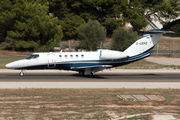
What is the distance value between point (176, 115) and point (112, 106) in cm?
344

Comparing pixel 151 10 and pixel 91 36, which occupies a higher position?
pixel 151 10

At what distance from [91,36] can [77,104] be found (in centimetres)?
4712

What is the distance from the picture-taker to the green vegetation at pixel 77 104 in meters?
13.1

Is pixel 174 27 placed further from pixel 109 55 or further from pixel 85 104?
pixel 85 104

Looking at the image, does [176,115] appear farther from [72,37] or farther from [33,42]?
[72,37]

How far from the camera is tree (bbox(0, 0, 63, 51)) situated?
56375mm

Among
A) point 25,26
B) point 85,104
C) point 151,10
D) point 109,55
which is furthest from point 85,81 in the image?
point 151,10

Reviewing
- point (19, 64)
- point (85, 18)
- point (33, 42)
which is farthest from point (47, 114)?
point (85, 18)

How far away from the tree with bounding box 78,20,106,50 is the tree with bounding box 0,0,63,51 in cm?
701

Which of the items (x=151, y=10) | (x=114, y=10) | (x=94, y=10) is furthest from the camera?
(x=151, y=10)

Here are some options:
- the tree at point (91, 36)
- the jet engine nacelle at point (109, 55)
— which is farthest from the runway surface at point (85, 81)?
the tree at point (91, 36)

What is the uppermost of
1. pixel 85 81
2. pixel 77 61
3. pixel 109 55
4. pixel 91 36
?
pixel 91 36

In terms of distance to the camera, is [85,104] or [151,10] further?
[151,10]

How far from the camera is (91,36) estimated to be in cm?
6181
